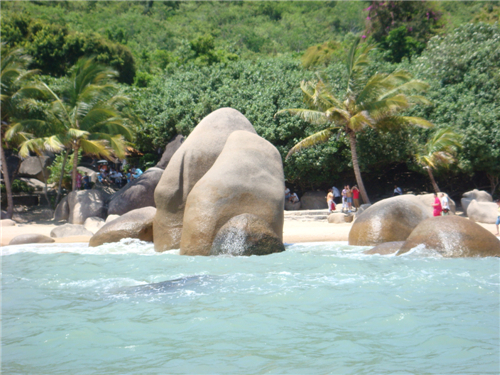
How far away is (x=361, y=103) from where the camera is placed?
785 inches

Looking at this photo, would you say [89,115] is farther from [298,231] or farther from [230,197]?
[230,197]

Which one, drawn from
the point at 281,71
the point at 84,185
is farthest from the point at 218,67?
the point at 84,185

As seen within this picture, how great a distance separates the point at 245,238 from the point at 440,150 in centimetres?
1513

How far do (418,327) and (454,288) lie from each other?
1.80m

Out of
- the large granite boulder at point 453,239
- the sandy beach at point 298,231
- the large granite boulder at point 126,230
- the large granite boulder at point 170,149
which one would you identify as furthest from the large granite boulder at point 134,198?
the large granite boulder at point 453,239

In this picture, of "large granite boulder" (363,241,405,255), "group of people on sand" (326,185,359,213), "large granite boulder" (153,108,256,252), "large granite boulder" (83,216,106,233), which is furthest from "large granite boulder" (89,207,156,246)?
"group of people on sand" (326,185,359,213)

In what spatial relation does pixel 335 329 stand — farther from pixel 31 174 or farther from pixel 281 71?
pixel 31 174

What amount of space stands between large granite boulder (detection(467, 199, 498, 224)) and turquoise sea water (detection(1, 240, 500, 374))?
9908 millimetres

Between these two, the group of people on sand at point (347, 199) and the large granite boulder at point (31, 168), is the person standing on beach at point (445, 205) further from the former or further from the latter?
the large granite boulder at point (31, 168)

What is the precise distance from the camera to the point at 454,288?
6.45 meters

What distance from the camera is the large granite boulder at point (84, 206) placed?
60.2 feet

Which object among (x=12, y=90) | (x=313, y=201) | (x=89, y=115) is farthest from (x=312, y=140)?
(x=12, y=90)

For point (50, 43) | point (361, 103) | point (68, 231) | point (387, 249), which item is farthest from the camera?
point (50, 43)

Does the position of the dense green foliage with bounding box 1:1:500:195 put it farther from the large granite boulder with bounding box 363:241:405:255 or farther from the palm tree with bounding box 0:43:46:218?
the large granite boulder with bounding box 363:241:405:255
